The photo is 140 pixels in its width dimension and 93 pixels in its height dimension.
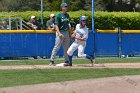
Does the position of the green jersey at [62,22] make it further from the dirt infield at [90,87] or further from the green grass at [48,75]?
the dirt infield at [90,87]

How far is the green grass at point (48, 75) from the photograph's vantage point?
11109 millimetres

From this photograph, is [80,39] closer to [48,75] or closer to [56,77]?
[48,75]

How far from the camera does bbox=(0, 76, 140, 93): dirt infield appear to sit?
9.43m

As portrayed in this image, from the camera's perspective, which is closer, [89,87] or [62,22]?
[89,87]

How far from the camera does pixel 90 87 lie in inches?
389

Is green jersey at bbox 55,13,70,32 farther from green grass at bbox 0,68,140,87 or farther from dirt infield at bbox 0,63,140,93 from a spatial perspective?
dirt infield at bbox 0,63,140,93

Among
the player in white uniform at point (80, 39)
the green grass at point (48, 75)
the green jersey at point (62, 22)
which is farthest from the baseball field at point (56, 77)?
the green jersey at point (62, 22)

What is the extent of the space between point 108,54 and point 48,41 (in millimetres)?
2851

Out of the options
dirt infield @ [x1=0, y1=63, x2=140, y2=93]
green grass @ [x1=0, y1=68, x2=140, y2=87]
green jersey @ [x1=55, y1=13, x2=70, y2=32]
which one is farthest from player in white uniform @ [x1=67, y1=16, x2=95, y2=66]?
dirt infield @ [x1=0, y1=63, x2=140, y2=93]

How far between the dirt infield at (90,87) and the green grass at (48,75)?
1017mm

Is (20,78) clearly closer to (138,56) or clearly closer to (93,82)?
(93,82)

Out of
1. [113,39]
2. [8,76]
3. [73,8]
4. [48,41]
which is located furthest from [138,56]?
[73,8]

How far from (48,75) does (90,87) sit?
2.82 metres

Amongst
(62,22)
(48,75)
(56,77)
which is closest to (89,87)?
(56,77)
